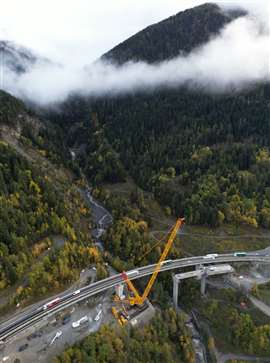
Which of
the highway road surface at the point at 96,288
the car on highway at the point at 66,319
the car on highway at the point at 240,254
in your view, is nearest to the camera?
the highway road surface at the point at 96,288

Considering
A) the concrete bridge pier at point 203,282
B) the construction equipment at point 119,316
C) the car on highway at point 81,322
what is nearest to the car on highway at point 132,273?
the construction equipment at point 119,316

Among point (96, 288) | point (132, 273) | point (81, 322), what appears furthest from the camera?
point (132, 273)

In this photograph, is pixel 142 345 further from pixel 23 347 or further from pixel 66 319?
pixel 23 347

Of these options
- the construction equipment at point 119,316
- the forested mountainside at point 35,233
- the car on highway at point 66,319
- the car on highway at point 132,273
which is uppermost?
the forested mountainside at point 35,233

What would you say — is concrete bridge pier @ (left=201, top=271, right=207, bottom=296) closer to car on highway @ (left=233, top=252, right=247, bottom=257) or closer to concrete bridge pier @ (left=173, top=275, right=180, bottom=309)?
concrete bridge pier @ (left=173, top=275, right=180, bottom=309)

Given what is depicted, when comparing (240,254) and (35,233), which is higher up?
(35,233)

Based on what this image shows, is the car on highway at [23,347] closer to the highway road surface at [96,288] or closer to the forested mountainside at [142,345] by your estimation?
the highway road surface at [96,288]

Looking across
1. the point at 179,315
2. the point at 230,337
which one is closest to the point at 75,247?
the point at 179,315

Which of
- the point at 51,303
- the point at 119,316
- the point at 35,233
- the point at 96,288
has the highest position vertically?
the point at 35,233

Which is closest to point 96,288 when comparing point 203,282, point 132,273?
point 132,273
